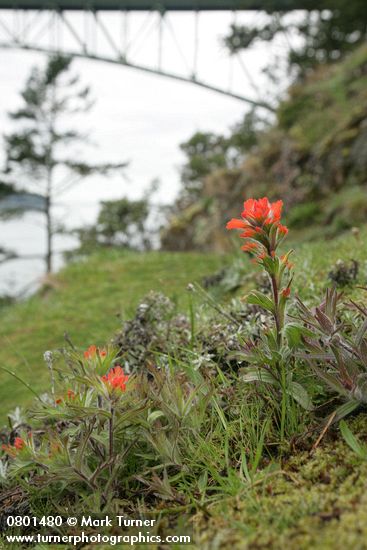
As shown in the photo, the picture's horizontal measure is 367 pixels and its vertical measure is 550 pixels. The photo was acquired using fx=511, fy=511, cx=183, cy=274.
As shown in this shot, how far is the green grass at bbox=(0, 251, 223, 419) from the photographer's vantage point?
3889 mm

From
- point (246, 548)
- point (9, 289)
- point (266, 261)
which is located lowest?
point (246, 548)

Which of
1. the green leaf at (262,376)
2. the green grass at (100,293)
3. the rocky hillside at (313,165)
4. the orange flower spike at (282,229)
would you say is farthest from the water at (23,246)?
the orange flower spike at (282,229)

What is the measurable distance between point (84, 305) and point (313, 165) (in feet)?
17.8

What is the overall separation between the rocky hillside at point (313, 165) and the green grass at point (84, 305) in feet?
6.60

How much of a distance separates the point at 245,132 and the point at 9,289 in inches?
381

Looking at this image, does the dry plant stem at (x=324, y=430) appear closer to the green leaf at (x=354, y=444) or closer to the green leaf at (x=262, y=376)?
the green leaf at (x=354, y=444)

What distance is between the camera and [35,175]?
57.9 ft

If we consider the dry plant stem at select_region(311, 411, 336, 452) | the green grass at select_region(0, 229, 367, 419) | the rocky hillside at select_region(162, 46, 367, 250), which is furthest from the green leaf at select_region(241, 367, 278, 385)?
the rocky hillside at select_region(162, 46, 367, 250)

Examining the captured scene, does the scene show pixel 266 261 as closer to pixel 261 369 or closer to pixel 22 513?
pixel 261 369

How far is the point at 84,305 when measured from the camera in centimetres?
598

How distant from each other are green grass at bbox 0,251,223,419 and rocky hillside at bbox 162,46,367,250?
201cm

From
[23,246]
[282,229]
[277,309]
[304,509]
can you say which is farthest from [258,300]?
[23,246]

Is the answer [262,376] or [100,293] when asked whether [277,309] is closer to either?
[262,376]

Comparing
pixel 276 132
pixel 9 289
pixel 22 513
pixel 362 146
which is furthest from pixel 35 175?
pixel 22 513
